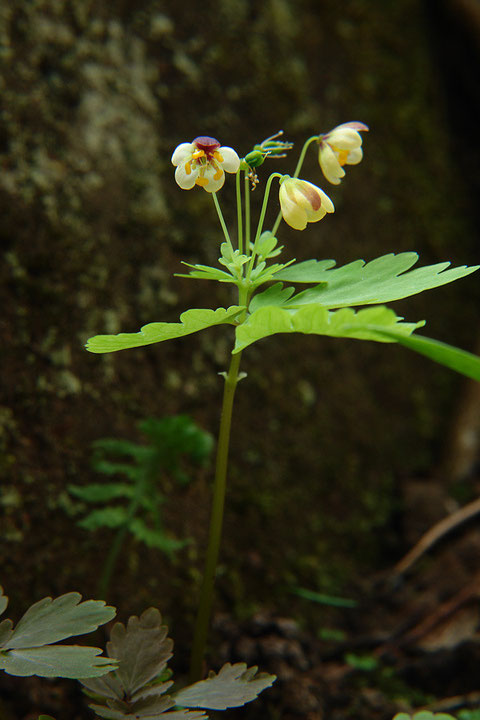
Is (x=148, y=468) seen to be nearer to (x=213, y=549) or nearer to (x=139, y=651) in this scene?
(x=213, y=549)

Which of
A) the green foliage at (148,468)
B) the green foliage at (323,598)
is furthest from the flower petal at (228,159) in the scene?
the green foliage at (323,598)

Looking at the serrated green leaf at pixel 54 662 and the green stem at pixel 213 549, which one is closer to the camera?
the serrated green leaf at pixel 54 662

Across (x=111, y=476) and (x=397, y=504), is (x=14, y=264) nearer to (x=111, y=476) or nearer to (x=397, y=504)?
(x=111, y=476)

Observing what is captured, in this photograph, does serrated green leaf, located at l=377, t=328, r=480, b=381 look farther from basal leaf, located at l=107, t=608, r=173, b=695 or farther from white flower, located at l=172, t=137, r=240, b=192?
basal leaf, located at l=107, t=608, r=173, b=695

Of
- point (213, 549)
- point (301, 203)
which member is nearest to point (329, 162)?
point (301, 203)

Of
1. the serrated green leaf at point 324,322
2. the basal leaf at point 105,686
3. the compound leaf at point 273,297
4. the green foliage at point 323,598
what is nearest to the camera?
the serrated green leaf at point 324,322

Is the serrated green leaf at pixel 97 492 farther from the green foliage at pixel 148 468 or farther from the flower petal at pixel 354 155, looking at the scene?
the flower petal at pixel 354 155
